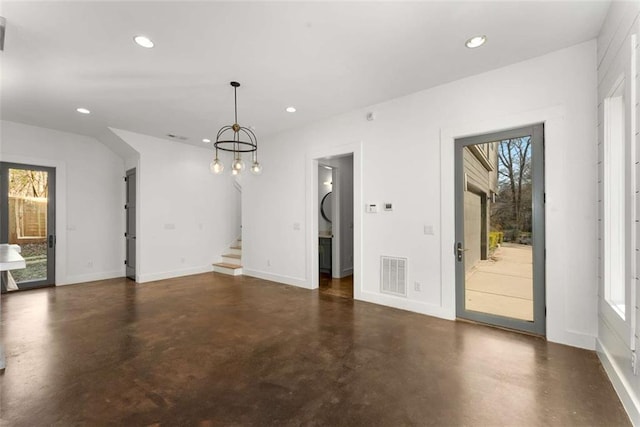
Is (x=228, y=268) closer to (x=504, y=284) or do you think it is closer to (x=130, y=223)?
(x=130, y=223)

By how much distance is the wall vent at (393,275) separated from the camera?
4.11 meters

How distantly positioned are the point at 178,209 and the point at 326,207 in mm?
3540

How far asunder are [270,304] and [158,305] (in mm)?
1772

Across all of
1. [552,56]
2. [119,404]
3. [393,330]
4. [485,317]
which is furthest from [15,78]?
[485,317]

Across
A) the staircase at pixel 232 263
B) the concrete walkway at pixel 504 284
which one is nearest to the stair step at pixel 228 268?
the staircase at pixel 232 263

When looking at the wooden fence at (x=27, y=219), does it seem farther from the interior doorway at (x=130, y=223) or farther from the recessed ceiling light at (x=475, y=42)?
the recessed ceiling light at (x=475, y=42)

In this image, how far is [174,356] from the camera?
2.81 metres

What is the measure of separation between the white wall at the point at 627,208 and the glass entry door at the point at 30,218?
332 inches

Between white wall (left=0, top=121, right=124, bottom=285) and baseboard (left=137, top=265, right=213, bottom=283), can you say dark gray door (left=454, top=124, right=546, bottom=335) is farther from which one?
white wall (left=0, top=121, right=124, bottom=285)

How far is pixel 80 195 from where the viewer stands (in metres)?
6.02

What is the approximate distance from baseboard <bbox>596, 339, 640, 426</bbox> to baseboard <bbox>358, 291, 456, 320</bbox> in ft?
4.61

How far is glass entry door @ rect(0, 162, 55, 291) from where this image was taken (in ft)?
17.2

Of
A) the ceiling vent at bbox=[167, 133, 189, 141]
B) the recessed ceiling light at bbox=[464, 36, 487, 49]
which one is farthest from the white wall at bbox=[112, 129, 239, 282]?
the recessed ceiling light at bbox=[464, 36, 487, 49]

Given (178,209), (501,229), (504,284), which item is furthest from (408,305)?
(178,209)
